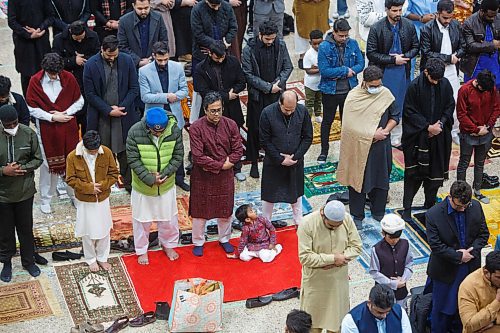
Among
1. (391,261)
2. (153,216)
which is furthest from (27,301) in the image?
(391,261)

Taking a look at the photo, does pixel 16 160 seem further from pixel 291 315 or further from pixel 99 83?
pixel 291 315

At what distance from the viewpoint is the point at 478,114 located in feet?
35.3

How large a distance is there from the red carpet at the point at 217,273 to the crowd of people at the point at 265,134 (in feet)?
0.38

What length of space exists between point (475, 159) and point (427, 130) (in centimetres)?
107

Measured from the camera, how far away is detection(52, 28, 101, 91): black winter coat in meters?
11.3

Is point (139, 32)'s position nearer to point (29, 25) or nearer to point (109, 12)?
point (109, 12)

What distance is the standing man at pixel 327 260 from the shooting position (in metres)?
8.22

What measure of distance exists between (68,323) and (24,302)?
548 mm

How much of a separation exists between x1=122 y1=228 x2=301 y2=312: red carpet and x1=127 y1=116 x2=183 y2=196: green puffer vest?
769mm

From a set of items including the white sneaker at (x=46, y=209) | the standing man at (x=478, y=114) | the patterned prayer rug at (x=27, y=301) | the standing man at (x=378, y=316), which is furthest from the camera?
the white sneaker at (x=46, y=209)

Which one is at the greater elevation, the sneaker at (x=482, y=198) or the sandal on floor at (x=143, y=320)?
the sneaker at (x=482, y=198)

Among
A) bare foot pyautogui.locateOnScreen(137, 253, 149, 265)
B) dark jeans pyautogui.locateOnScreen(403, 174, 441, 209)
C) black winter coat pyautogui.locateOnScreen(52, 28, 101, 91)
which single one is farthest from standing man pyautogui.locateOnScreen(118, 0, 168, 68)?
dark jeans pyautogui.locateOnScreen(403, 174, 441, 209)

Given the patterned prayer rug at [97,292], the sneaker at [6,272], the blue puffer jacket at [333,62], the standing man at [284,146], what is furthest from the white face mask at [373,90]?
the sneaker at [6,272]

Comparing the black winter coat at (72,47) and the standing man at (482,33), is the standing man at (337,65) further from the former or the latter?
the black winter coat at (72,47)
